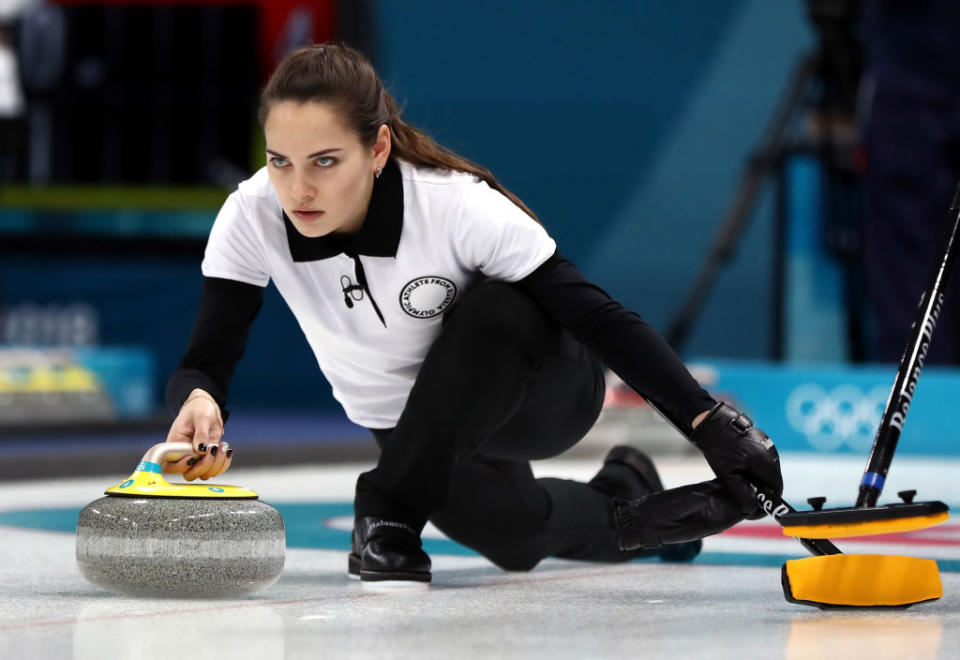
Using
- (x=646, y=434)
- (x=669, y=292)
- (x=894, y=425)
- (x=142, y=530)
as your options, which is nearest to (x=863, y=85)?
(x=646, y=434)

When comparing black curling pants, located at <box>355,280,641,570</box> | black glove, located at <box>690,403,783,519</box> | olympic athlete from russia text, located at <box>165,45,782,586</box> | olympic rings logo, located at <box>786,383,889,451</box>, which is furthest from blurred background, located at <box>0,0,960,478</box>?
black glove, located at <box>690,403,783,519</box>

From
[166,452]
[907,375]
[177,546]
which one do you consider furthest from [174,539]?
[907,375]

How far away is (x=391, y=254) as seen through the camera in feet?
7.15

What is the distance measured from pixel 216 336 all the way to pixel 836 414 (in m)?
3.82

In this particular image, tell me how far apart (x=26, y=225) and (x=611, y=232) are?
323 cm

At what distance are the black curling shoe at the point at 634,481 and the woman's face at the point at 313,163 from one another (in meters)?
0.72

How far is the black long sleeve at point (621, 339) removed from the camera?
2074mm

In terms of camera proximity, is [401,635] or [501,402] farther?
[501,402]

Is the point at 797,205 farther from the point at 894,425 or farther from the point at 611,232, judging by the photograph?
the point at 894,425

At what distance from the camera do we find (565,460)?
5480 mm

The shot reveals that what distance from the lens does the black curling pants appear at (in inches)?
82.7

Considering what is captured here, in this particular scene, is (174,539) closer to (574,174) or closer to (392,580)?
(392,580)

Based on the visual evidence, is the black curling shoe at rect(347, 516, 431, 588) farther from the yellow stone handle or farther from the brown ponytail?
the brown ponytail

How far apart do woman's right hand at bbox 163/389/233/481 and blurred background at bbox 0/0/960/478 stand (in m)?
3.31
